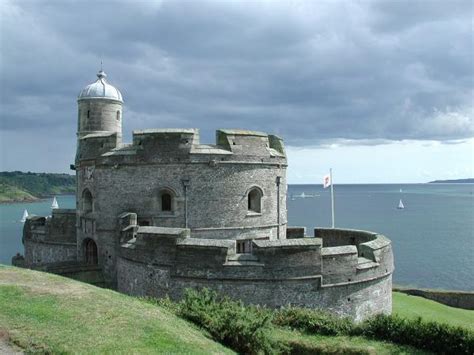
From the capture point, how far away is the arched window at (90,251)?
73.2 ft

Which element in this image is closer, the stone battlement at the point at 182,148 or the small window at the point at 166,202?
the stone battlement at the point at 182,148

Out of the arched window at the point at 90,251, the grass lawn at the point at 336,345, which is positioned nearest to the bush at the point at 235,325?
the grass lawn at the point at 336,345

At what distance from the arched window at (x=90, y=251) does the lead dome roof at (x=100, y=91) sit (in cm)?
699

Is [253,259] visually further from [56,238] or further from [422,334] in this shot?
[56,238]

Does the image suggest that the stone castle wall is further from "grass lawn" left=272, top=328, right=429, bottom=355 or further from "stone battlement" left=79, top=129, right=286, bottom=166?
"grass lawn" left=272, top=328, right=429, bottom=355

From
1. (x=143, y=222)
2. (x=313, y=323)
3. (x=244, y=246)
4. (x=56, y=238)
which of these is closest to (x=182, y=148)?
(x=143, y=222)

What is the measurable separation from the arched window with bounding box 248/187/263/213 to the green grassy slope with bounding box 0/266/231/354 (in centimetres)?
828

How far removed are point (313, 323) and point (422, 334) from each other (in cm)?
289

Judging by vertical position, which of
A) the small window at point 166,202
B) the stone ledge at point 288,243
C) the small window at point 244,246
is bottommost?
the small window at point 244,246

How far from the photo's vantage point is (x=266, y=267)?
16062 mm

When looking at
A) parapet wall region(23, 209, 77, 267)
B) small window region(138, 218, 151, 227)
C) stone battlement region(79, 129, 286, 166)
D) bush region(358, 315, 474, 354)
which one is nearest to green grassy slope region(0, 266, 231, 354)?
bush region(358, 315, 474, 354)

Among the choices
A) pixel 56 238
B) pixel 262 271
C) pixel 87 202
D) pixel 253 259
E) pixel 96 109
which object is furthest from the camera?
pixel 56 238

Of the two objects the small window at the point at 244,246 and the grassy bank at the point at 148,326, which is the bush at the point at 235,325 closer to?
the grassy bank at the point at 148,326

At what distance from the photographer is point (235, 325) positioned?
11398mm
